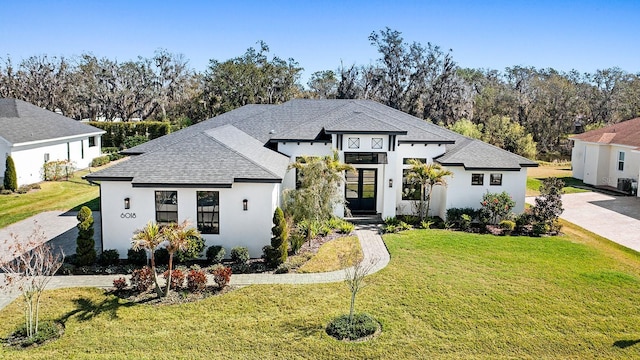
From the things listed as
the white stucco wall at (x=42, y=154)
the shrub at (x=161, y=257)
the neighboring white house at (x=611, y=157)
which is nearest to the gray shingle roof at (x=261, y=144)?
the shrub at (x=161, y=257)

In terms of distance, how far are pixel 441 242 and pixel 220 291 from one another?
883cm

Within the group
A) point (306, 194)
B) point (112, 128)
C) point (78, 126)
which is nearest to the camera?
point (306, 194)

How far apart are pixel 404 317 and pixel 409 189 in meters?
10.8

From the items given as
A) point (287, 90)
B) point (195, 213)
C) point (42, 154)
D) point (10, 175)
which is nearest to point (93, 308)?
point (195, 213)

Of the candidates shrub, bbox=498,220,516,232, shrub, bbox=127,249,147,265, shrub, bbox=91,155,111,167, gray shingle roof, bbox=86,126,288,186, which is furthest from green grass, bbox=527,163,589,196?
shrub, bbox=91,155,111,167

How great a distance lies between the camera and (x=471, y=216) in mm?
20641

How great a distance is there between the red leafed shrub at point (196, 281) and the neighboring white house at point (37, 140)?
2008 centimetres

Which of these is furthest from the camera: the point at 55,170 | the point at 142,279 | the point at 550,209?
the point at 55,170

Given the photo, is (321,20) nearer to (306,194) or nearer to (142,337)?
(306,194)

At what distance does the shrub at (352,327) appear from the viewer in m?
10.8

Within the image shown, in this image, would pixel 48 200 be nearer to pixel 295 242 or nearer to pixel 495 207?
pixel 295 242

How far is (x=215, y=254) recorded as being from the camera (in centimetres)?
1536

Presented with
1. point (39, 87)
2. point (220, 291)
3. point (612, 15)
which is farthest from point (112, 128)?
point (612, 15)

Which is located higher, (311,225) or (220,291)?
(311,225)
